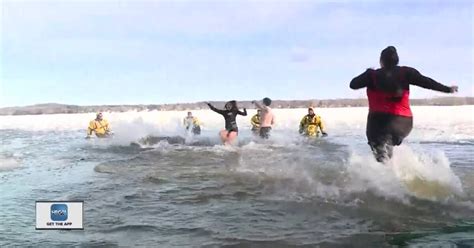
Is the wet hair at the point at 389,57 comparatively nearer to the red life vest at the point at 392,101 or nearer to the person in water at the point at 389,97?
the person in water at the point at 389,97

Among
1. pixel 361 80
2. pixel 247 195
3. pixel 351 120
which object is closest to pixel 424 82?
pixel 361 80

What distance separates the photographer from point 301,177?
5.25 meters

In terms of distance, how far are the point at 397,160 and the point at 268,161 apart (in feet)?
8.92

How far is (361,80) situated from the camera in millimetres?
3824

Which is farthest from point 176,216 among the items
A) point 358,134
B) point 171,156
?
point 171,156

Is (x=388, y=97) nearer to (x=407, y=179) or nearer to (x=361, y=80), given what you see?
(x=361, y=80)

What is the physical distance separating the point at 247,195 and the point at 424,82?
1.71m

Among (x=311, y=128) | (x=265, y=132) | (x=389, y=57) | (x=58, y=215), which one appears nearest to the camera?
(x=58, y=215)

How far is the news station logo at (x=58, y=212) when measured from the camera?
3037 millimetres

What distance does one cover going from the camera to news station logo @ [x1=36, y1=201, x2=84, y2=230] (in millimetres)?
3033

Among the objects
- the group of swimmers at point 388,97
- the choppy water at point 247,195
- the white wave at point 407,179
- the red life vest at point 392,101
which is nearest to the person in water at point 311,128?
the choppy water at point 247,195

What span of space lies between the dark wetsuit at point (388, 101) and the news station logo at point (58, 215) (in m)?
2.11

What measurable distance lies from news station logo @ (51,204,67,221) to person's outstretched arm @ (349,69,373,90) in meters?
2.15

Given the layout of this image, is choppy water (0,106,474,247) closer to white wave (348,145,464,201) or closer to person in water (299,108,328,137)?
white wave (348,145,464,201)
